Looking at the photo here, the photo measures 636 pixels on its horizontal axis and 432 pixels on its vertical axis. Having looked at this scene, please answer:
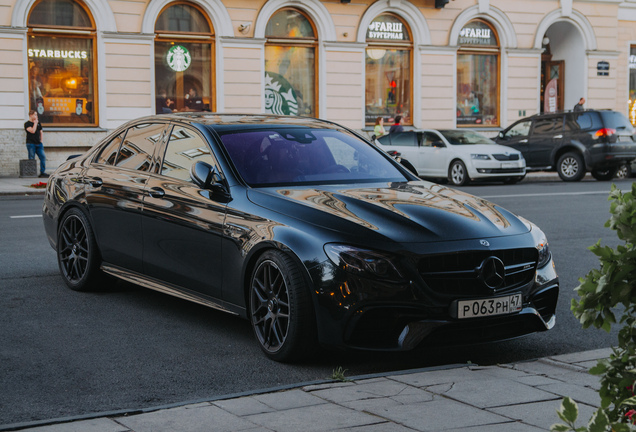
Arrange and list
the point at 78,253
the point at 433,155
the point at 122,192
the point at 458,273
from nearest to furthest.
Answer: the point at 458,273, the point at 122,192, the point at 78,253, the point at 433,155

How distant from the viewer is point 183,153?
655cm

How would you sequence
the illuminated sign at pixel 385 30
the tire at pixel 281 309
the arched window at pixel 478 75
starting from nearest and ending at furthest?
the tire at pixel 281 309, the illuminated sign at pixel 385 30, the arched window at pixel 478 75

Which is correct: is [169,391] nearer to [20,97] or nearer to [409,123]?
[20,97]

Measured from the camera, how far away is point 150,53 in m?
24.6

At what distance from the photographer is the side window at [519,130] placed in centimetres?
2448

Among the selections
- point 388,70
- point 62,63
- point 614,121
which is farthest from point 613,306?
point 388,70

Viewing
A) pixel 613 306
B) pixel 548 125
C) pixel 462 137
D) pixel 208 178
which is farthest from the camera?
pixel 548 125

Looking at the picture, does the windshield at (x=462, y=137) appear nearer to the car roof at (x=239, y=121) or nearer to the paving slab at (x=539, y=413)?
the car roof at (x=239, y=121)

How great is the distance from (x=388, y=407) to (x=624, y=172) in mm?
21582

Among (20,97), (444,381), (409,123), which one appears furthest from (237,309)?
(409,123)

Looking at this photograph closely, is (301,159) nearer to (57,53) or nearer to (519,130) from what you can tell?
(57,53)

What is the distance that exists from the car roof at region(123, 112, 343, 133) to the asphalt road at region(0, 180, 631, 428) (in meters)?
1.42

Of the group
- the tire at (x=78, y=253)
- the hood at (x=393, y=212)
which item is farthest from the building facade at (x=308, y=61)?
the hood at (x=393, y=212)

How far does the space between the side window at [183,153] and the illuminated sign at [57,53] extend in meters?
18.1
